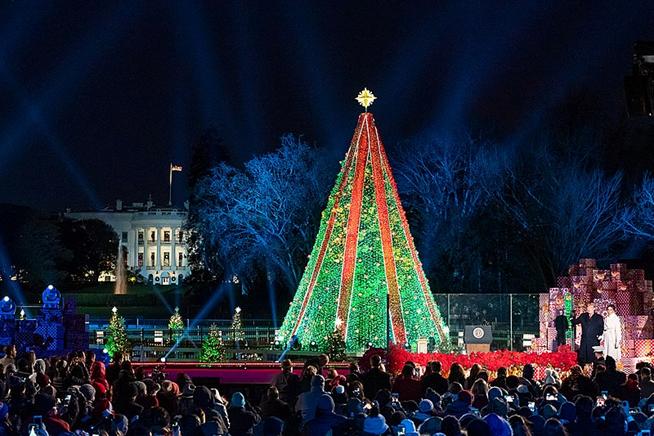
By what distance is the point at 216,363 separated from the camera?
35.2 meters

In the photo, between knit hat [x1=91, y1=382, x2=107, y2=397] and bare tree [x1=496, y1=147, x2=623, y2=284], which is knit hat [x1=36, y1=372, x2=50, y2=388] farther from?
bare tree [x1=496, y1=147, x2=623, y2=284]

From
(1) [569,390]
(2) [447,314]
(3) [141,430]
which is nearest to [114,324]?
(2) [447,314]

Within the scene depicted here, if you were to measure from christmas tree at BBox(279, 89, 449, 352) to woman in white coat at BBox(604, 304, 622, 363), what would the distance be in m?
5.98

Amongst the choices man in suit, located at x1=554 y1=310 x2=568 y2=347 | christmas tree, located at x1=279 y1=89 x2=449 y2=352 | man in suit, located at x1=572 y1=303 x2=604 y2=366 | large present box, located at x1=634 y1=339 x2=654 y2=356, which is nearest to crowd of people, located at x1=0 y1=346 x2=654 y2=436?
man in suit, located at x1=572 y1=303 x2=604 y2=366

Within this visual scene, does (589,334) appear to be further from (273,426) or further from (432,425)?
(273,426)

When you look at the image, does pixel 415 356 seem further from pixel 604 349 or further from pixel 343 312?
pixel 343 312

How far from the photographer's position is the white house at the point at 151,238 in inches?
7219

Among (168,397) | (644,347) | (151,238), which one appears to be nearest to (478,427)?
(168,397)

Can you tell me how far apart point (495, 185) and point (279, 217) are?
10.4m

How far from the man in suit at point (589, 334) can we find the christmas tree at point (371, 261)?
6497 millimetres

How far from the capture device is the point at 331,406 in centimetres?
1391

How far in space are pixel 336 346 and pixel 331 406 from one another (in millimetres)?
19441

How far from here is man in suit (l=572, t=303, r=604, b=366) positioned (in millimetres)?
27625

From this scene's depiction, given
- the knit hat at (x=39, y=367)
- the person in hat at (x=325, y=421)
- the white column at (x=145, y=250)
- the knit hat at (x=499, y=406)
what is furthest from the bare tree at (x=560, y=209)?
the white column at (x=145, y=250)
